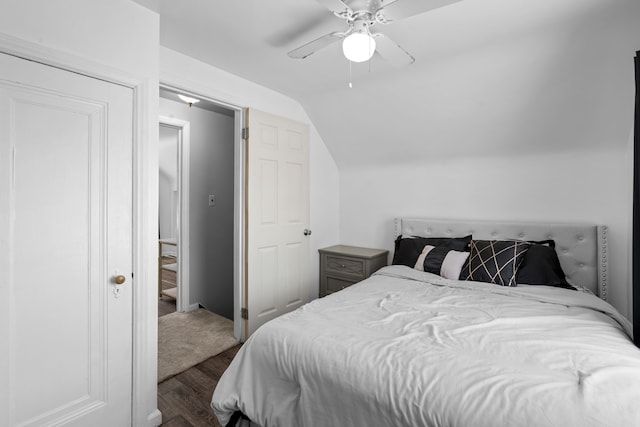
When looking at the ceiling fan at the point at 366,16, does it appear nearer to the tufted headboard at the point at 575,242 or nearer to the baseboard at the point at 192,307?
the tufted headboard at the point at 575,242

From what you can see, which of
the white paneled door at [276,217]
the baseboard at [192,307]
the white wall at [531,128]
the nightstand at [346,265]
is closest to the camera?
the white wall at [531,128]

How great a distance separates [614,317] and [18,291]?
123 inches

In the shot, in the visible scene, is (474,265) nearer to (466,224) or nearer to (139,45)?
(466,224)

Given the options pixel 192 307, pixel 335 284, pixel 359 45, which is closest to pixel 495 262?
pixel 335 284

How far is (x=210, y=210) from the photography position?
378 cm

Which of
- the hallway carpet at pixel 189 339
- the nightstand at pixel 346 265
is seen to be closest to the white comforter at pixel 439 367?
the hallway carpet at pixel 189 339

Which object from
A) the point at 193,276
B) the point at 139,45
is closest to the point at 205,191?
the point at 193,276

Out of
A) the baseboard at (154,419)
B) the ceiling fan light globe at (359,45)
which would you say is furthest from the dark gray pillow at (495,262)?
the baseboard at (154,419)

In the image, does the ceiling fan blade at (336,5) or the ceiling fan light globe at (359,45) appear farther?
the ceiling fan light globe at (359,45)

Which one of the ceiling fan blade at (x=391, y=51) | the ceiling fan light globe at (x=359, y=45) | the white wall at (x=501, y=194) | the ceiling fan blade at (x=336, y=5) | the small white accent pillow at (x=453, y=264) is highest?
the ceiling fan blade at (x=336, y=5)

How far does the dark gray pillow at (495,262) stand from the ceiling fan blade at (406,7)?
6.15 ft

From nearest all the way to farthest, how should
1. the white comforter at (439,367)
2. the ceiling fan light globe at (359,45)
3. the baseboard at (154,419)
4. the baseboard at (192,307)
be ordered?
1. the white comforter at (439,367)
2. the ceiling fan light globe at (359,45)
3. the baseboard at (154,419)
4. the baseboard at (192,307)

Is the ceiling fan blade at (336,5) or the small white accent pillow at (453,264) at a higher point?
the ceiling fan blade at (336,5)

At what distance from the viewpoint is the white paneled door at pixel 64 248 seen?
1419mm
